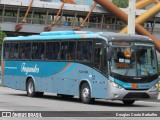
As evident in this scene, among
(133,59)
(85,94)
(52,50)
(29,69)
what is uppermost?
(52,50)

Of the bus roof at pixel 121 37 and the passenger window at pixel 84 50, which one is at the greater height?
the bus roof at pixel 121 37

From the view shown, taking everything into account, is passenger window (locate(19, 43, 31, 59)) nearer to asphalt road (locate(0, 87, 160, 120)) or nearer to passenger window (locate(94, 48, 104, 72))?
asphalt road (locate(0, 87, 160, 120))

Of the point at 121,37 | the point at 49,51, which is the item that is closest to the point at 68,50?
the point at 49,51

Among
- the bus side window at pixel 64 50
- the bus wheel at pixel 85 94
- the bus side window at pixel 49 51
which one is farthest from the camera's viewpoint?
the bus side window at pixel 49 51

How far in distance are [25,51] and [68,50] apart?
4.43 meters

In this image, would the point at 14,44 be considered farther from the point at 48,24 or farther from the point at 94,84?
the point at 48,24

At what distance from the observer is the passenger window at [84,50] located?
2461 centimetres

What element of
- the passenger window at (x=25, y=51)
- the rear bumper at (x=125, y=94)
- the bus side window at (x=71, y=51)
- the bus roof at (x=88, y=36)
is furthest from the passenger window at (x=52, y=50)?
the rear bumper at (x=125, y=94)

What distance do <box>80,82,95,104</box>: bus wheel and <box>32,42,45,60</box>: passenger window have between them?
13.6ft

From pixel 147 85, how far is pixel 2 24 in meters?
61.6

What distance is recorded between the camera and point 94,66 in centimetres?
2419

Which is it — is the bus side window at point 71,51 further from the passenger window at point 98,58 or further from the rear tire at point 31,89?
the rear tire at point 31,89

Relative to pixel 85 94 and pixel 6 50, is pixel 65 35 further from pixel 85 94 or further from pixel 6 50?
pixel 6 50

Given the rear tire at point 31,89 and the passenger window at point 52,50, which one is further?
the rear tire at point 31,89
